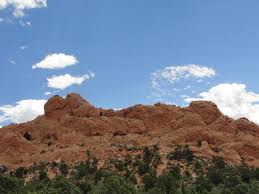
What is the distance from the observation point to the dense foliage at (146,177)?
69981 mm

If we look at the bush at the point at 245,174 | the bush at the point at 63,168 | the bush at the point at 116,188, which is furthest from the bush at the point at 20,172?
the bush at the point at 245,174

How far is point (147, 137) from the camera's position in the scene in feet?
382

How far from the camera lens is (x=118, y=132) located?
391 feet

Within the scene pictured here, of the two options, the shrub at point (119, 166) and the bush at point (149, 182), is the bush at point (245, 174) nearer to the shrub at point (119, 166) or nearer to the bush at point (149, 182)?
the bush at point (149, 182)

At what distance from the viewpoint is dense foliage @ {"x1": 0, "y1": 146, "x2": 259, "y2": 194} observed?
70.0 metres

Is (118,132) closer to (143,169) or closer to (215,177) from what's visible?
(143,169)

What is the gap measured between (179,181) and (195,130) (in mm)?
30453

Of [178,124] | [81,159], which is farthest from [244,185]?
[178,124]

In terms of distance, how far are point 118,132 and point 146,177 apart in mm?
34633

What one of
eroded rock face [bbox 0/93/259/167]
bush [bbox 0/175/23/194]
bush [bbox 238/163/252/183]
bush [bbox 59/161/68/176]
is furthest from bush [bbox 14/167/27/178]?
bush [bbox 238/163/252/183]

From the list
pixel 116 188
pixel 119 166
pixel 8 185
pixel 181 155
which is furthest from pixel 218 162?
pixel 8 185

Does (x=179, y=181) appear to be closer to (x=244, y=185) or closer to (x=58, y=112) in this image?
(x=244, y=185)

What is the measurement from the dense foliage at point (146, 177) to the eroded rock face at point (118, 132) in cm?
531

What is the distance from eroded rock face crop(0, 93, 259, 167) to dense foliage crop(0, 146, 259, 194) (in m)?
5.31
